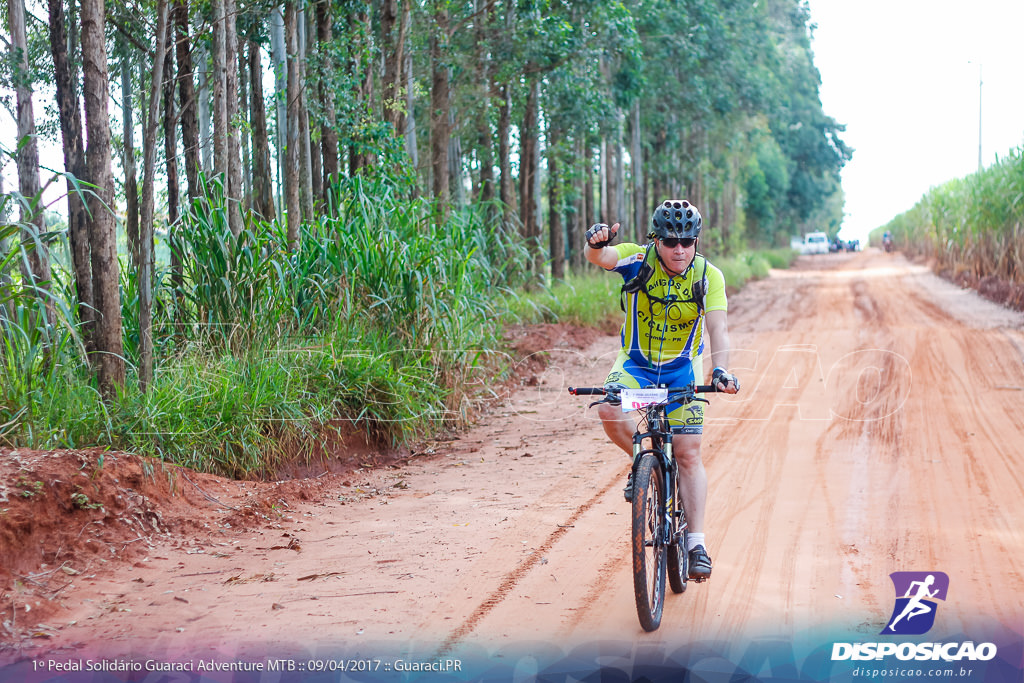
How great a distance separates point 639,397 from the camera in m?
4.34

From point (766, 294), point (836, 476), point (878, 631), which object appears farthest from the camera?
point (766, 294)

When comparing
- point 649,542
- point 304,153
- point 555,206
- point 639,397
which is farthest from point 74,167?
point 555,206

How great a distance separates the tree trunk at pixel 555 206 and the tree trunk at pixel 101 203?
16298 millimetres

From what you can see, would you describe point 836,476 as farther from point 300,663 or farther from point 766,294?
point 766,294

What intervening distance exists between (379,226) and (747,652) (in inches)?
265

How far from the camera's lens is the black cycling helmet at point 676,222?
4.55 m

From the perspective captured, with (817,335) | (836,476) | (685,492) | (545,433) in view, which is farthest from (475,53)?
(685,492)

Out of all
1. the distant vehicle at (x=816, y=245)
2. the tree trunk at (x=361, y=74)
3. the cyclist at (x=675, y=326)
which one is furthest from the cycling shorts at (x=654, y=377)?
the distant vehicle at (x=816, y=245)

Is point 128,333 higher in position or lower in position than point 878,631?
higher

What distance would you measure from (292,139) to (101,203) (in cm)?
483

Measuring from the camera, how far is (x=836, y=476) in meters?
7.35

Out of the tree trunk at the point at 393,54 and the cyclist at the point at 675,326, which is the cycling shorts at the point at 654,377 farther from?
→ the tree trunk at the point at 393,54

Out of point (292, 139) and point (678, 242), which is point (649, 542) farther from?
point (292, 139)

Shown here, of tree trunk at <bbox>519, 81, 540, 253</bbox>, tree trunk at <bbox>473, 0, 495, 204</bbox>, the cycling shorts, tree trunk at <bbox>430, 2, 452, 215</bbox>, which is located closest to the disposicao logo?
the cycling shorts
